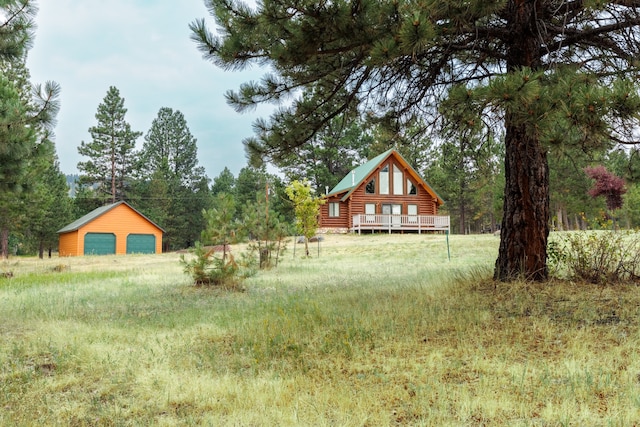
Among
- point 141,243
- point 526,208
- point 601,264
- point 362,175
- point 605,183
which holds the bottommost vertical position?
point 141,243

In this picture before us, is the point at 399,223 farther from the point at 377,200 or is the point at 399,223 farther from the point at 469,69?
the point at 469,69

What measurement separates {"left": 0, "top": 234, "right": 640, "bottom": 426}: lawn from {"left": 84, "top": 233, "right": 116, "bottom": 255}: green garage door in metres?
23.4

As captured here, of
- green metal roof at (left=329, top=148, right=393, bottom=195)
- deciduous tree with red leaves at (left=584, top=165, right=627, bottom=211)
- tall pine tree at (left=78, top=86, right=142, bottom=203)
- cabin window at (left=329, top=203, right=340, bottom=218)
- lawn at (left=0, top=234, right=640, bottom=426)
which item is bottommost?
lawn at (left=0, top=234, right=640, bottom=426)

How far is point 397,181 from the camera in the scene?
3070 cm

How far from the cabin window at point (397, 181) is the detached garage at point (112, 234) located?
58.0 feet

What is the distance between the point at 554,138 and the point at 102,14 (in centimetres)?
1447

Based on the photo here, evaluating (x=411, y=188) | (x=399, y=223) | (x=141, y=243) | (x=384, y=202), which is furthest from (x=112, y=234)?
(x=411, y=188)

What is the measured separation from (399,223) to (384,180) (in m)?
3.31

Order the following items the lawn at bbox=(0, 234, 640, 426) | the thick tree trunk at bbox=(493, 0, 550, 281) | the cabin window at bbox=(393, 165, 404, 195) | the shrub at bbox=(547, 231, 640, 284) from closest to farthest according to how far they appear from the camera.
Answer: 1. the lawn at bbox=(0, 234, 640, 426)
2. the thick tree trunk at bbox=(493, 0, 550, 281)
3. the shrub at bbox=(547, 231, 640, 284)
4. the cabin window at bbox=(393, 165, 404, 195)

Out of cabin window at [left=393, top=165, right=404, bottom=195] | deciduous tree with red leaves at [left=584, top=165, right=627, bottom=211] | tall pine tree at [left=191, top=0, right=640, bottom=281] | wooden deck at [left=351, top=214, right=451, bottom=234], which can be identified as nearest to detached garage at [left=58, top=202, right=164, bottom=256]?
wooden deck at [left=351, top=214, right=451, bottom=234]

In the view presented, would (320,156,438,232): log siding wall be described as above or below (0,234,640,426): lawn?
above

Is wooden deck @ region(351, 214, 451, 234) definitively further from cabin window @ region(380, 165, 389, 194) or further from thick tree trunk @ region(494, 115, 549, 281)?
thick tree trunk @ region(494, 115, 549, 281)

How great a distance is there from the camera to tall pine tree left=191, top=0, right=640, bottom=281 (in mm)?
3924

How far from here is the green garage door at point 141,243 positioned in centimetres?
3000
